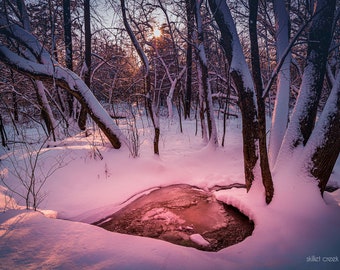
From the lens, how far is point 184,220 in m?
3.71

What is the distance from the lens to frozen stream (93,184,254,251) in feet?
10.5

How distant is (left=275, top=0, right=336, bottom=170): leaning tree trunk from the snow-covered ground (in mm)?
352

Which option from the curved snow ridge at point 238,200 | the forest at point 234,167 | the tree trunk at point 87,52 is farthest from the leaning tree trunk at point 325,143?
the tree trunk at point 87,52

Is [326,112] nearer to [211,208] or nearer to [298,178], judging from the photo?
[298,178]

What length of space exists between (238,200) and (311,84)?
2346 millimetres

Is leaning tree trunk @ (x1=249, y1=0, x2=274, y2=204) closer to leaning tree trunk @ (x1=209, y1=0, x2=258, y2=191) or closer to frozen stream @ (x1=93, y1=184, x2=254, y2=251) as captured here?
leaning tree trunk @ (x1=209, y1=0, x2=258, y2=191)

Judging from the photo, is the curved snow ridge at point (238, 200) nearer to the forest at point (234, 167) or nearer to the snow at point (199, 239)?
the forest at point (234, 167)

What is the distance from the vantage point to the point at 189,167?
6094 millimetres

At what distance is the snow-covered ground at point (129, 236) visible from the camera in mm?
2238

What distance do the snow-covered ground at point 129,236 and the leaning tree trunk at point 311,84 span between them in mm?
352

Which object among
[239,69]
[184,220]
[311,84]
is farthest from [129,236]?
[311,84]

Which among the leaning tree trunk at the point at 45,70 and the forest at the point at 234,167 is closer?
the forest at the point at 234,167

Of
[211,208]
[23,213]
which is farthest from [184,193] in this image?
[23,213]

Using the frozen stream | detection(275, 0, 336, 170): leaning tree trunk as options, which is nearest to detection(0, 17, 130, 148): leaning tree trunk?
the frozen stream
